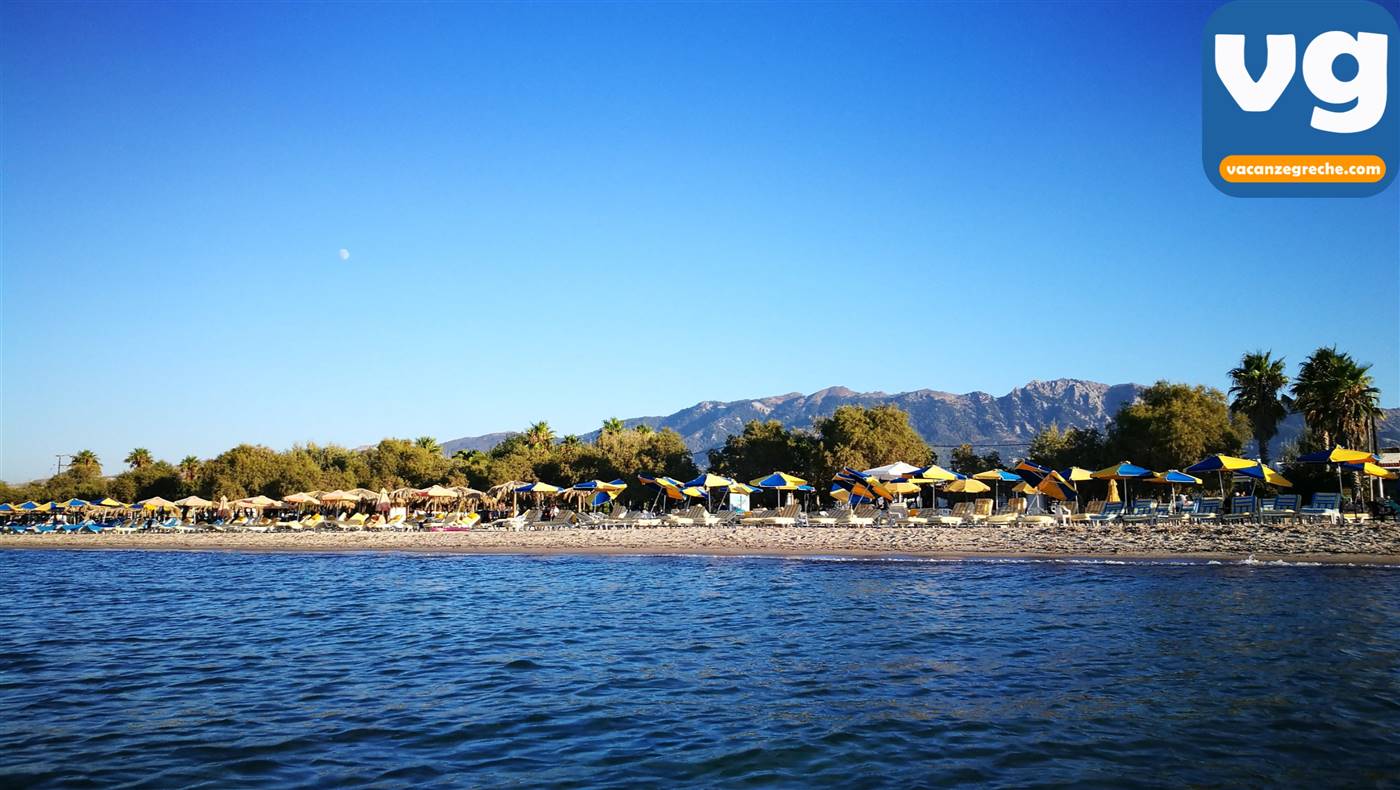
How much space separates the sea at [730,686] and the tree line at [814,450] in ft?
81.4

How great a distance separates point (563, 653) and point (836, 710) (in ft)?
13.4

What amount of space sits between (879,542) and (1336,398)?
928 inches

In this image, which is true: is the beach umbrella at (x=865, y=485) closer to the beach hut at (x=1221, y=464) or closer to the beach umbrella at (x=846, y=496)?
the beach umbrella at (x=846, y=496)

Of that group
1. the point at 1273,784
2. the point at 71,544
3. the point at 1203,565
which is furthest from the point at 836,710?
the point at 71,544

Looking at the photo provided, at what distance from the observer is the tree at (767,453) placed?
170ft

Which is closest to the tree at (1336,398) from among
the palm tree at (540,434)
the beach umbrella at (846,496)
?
the beach umbrella at (846,496)

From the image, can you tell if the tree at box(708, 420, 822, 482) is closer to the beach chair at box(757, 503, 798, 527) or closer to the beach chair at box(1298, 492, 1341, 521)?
the beach chair at box(757, 503, 798, 527)

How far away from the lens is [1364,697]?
7.87 metres

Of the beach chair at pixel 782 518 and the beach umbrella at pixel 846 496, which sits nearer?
the beach chair at pixel 782 518

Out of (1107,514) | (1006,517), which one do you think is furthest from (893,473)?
(1107,514)

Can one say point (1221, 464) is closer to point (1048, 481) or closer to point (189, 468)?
point (1048, 481)

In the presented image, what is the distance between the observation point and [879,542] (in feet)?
82.2

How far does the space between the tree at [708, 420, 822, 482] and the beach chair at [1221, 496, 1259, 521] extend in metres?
25.4

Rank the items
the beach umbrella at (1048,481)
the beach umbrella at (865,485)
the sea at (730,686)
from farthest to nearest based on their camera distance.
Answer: the beach umbrella at (865,485)
the beach umbrella at (1048,481)
the sea at (730,686)
